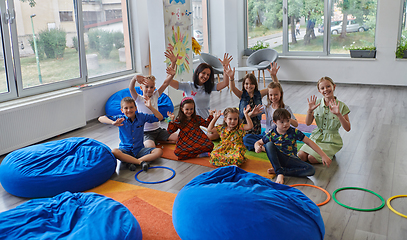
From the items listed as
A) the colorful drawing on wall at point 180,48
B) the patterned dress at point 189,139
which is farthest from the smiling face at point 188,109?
the colorful drawing on wall at point 180,48

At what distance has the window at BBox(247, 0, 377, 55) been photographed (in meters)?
7.82

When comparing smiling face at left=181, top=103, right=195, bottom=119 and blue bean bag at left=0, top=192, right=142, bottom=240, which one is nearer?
blue bean bag at left=0, top=192, right=142, bottom=240

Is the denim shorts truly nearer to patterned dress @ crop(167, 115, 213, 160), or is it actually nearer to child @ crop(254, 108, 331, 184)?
patterned dress @ crop(167, 115, 213, 160)

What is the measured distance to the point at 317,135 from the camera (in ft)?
12.8

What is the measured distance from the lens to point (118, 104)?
18.7 ft

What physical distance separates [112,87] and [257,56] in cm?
364

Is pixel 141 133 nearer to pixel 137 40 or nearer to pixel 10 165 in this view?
pixel 10 165

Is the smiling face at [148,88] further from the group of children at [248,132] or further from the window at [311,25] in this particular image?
the window at [311,25]

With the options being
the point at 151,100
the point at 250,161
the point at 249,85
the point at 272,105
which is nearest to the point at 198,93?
the point at 151,100

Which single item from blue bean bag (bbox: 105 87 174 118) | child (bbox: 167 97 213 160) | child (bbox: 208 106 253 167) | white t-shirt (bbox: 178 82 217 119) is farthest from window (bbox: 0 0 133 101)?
child (bbox: 208 106 253 167)

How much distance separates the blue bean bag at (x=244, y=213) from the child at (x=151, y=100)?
1.85 meters

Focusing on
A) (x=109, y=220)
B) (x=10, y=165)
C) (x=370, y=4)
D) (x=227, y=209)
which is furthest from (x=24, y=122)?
(x=370, y=4)

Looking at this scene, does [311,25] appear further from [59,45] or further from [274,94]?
[59,45]

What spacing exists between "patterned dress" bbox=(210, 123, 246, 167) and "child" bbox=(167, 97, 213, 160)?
0.86 feet
